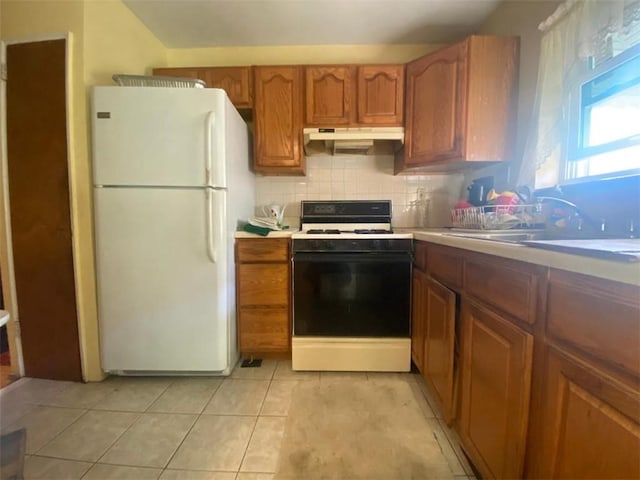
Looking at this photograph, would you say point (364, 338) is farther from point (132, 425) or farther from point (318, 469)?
point (132, 425)

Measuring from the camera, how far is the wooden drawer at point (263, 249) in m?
1.87

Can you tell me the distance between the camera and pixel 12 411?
1.47 metres

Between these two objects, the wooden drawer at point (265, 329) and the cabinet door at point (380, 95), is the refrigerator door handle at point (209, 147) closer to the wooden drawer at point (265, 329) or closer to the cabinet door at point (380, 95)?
the wooden drawer at point (265, 329)

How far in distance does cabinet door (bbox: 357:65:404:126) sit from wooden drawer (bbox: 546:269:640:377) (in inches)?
67.0

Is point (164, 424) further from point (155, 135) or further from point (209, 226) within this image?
point (155, 135)

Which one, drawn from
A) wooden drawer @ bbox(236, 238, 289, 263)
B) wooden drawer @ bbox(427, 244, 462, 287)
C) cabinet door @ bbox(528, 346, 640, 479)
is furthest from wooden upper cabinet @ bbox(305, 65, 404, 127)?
cabinet door @ bbox(528, 346, 640, 479)

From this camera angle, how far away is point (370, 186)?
7.98 feet

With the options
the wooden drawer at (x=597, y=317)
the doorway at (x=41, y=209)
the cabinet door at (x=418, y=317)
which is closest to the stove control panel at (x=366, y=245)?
the cabinet door at (x=418, y=317)

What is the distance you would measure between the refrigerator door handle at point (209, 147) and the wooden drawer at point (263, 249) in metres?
0.46

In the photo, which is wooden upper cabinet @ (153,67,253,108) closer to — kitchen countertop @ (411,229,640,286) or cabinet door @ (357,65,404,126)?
cabinet door @ (357,65,404,126)

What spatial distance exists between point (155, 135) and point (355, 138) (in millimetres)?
1278

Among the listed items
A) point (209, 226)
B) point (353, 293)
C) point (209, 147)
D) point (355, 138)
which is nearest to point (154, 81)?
→ point (209, 147)

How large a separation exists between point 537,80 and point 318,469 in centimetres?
226

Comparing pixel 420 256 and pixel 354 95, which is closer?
pixel 420 256
